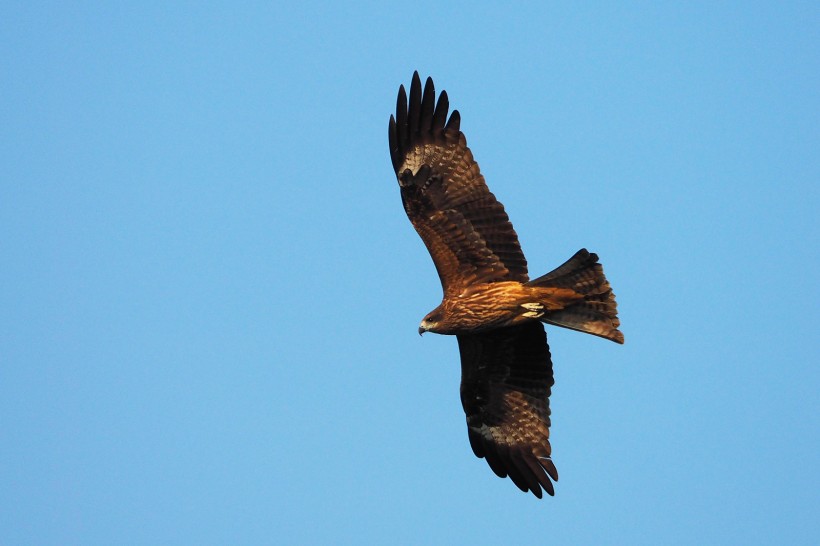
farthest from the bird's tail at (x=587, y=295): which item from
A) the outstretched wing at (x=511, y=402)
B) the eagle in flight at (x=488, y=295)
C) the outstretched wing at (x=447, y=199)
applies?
the outstretched wing at (x=511, y=402)

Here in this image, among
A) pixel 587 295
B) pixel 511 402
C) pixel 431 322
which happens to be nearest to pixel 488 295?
pixel 431 322

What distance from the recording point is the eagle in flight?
12.1 m

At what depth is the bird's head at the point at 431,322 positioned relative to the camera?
12344 millimetres

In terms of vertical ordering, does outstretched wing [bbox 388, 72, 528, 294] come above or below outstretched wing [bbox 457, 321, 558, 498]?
above

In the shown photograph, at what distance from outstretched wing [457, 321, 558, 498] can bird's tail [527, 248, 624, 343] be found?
1.11 m

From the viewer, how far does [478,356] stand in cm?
1337

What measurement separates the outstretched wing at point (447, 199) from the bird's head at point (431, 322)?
363 mm

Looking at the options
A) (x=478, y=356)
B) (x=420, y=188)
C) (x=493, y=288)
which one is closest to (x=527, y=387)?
(x=478, y=356)

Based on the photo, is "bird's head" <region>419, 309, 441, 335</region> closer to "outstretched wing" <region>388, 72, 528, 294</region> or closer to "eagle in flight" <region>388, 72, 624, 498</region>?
"eagle in flight" <region>388, 72, 624, 498</region>

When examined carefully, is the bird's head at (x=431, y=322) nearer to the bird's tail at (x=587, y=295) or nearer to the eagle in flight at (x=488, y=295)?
the eagle in flight at (x=488, y=295)

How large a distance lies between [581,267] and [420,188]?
81.5 inches

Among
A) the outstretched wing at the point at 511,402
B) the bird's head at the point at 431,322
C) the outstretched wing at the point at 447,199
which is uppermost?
the outstretched wing at the point at 447,199

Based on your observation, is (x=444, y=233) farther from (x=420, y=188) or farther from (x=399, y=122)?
(x=399, y=122)

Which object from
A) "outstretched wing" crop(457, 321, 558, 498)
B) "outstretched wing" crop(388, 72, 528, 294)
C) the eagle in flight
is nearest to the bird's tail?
the eagle in flight
